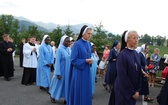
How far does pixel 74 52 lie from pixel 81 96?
101 centimetres

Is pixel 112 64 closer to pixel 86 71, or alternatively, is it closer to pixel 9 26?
pixel 86 71

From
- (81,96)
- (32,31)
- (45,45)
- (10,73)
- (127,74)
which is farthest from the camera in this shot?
(32,31)

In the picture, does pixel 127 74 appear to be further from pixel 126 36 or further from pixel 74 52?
pixel 74 52

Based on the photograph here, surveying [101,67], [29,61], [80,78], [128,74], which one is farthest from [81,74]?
[101,67]

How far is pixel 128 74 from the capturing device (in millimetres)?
3896

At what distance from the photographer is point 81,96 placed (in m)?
5.09

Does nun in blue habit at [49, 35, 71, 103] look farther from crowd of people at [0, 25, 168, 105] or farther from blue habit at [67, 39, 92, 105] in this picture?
blue habit at [67, 39, 92, 105]

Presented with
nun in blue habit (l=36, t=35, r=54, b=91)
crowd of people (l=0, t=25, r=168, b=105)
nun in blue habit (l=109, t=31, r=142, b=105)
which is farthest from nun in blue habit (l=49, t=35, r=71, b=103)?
nun in blue habit (l=109, t=31, r=142, b=105)

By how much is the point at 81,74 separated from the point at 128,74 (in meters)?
1.50

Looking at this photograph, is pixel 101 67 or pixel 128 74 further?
pixel 101 67

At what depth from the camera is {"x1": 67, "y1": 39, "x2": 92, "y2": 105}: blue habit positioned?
510cm

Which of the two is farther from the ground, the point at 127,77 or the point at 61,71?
the point at 127,77

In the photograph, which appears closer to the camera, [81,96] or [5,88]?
[81,96]

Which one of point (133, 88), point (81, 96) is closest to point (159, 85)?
point (81, 96)
